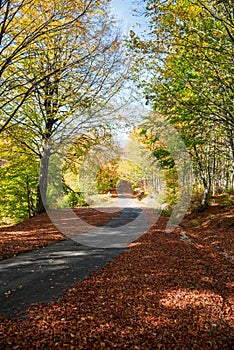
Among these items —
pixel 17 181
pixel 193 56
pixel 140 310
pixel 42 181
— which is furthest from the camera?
pixel 17 181

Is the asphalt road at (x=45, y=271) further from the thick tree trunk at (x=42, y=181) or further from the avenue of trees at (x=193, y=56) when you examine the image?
the thick tree trunk at (x=42, y=181)

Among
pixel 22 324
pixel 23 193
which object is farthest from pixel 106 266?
pixel 23 193

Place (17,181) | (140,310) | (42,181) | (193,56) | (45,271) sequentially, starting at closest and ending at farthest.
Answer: (140,310) → (45,271) → (193,56) → (42,181) → (17,181)

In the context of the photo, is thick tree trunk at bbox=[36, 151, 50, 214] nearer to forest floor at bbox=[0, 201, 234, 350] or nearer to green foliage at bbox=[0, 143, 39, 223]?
green foliage at bbox=[0, 143, 39, 223]

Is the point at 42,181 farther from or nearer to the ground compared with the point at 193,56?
nearer to the ground

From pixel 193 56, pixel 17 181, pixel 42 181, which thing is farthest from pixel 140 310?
pixel 17 181

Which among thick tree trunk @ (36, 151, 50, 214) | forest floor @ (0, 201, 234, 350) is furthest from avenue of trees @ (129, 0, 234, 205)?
thick tree trunk @ (36, 151, 50, 214)

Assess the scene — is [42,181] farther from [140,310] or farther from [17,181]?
[140,310]

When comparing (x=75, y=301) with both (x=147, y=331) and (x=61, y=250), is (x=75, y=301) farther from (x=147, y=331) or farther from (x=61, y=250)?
(x=61, y=250)

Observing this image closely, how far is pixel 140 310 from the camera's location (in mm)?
3750

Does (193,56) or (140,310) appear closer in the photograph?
(140,310)

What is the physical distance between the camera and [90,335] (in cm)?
309

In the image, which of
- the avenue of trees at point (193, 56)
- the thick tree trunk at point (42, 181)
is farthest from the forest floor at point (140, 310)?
the thick tree trunk at point (42, 181)

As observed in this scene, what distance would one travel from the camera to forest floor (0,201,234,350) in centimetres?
303
